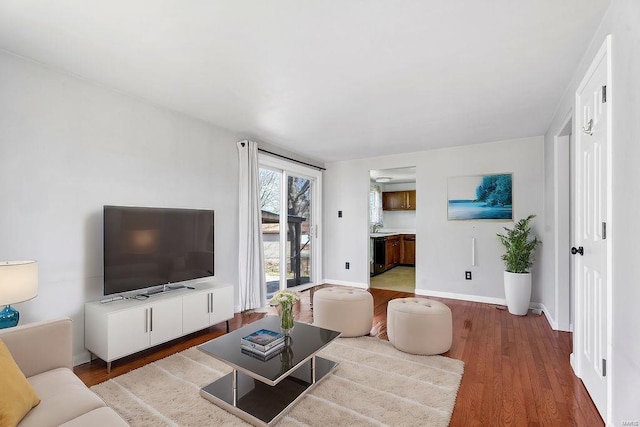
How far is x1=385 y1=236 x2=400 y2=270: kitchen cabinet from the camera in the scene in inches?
282

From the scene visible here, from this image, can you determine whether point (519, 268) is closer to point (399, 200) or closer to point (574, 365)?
point (574, 365)

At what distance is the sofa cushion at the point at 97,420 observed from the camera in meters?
1.25

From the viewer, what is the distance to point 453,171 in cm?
482

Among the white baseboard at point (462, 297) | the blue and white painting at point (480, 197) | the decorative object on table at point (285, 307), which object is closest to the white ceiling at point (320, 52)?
the blue and white painting at point (480, 197)

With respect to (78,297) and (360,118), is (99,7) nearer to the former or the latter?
(78,297)

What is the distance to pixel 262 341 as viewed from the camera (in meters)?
2.04

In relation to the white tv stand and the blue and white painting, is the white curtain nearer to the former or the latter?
the white tv stand

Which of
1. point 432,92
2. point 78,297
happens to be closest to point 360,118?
point 432,92

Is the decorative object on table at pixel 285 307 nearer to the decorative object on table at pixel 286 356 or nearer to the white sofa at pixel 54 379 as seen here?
the decorative object on table at pixel 286 356

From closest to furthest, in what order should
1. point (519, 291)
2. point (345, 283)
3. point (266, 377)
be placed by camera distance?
point (266, 377)
point (519, 291)
point (345, 283)

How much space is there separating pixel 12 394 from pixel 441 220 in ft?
16.3

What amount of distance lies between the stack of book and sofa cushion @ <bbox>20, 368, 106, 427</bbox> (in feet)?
2.67

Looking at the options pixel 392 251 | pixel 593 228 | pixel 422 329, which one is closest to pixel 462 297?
pixel 422 329

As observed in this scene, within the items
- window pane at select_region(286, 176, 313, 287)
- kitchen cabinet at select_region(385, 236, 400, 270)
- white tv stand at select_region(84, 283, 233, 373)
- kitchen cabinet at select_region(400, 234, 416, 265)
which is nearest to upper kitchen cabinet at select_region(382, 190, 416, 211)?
kitchen cabinet at select_region(400, 234, 416, 265)
